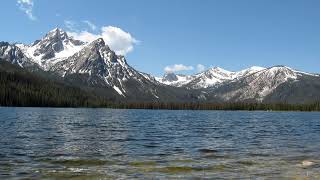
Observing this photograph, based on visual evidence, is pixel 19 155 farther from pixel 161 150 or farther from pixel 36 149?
pixel 161 150

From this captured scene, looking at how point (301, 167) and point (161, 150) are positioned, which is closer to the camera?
point (301, 167)

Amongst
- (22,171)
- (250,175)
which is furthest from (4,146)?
(250,175)

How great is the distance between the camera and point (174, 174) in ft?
103

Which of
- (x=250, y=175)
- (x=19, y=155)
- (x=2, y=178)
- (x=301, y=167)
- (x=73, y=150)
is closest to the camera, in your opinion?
(x=2, y=178)

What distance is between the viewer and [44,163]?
119ft

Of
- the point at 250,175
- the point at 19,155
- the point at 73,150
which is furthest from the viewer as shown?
the point at 73,150

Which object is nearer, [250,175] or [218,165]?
[250,175]

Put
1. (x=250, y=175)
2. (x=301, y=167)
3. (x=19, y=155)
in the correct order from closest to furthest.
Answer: (x=250, y=175)
(x=301, y=167)
(x=19, y=155)

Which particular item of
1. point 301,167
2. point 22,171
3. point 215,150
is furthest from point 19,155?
point 301,167

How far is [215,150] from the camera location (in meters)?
49.7

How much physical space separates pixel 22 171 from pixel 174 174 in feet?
33.8

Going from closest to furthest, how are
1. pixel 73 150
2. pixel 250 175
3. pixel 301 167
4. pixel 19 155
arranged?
1. pixel 250 175
2. pixel 301 167
3. pixel 19 155
4. pixel 73 150

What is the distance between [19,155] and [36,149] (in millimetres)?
5722

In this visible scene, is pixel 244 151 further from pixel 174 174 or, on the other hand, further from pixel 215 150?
pixel 174 174
